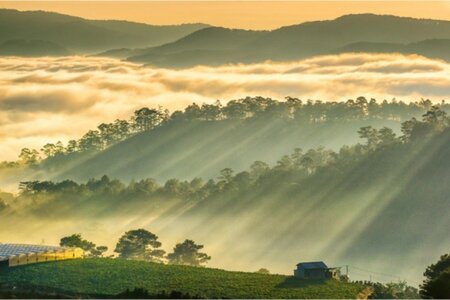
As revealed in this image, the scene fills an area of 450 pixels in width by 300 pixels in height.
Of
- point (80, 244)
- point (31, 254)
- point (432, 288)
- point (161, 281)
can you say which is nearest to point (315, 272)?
point (161, 281)

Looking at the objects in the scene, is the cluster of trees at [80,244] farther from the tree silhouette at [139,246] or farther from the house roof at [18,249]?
the house roof at [18,249]

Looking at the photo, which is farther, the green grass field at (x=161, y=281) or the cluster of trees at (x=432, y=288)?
the green grass field at (x=161, y=281)

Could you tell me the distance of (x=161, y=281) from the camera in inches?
4503

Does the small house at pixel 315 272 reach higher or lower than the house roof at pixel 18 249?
lower

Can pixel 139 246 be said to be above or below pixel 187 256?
above

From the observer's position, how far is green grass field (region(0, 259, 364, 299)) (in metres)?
108

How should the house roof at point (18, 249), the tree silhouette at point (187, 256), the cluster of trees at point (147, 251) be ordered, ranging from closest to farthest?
the house roof at point (18, 249) < the cluster of trees at point (147, 251) < the tree silhouette at point (187, 256)

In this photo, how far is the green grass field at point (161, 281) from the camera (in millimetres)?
108188

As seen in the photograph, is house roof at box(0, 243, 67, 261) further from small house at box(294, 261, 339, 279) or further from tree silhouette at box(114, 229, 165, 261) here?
tree silhouette at box(114, 229, 165, 261)

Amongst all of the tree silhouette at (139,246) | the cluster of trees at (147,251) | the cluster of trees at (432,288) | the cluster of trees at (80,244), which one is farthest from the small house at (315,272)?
the tree silhouette at (139,246)

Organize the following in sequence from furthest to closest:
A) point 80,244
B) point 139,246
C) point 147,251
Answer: point 147,251 < point 139,246 < point 80,244

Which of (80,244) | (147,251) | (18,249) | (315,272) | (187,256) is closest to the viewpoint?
(315,272)

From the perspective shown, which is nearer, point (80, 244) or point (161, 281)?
point (161, 281)

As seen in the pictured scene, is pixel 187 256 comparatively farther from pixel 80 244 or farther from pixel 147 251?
pixel 80 244
